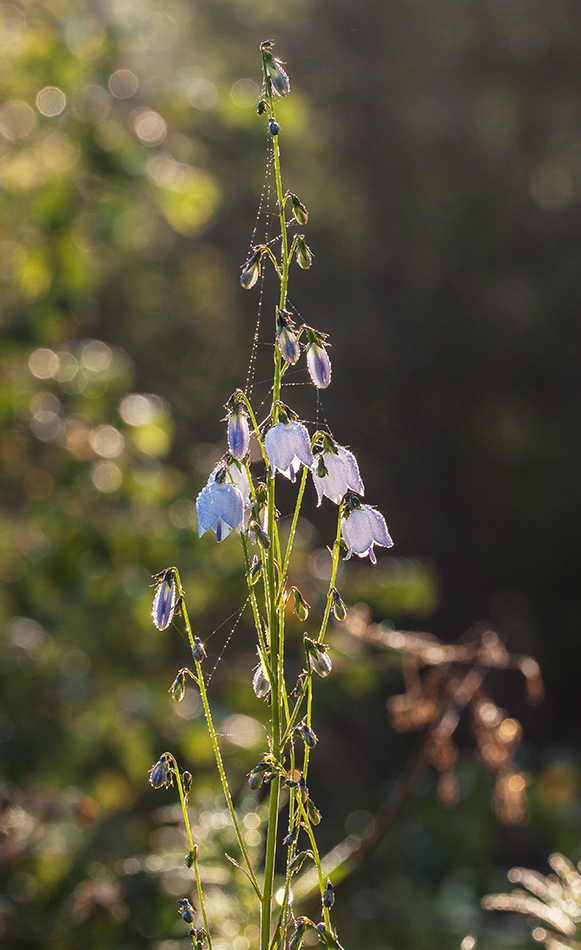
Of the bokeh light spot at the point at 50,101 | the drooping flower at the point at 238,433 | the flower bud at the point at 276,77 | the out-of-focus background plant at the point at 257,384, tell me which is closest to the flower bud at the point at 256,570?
the drooping flower at the point at 238,433

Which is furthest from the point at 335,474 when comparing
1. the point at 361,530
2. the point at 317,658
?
the point at 317,658

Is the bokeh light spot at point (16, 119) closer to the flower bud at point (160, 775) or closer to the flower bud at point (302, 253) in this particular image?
the flower bud at point (302, 253)

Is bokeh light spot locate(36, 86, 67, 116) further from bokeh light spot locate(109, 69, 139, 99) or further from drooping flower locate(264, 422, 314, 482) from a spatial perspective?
drooping flower locate(264, 422, 314, 482)

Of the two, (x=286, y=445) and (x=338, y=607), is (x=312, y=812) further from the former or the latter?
(x=286, y=445)

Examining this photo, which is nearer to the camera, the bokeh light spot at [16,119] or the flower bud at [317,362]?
the flower bud at [317,362]

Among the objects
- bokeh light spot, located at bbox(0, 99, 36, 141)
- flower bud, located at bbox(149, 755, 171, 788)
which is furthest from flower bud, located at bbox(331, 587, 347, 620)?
bokeh light spot, located at bbox(0, 99, 36, 141)

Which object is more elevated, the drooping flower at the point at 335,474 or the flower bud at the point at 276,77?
the flower bud at the point at 276,77
